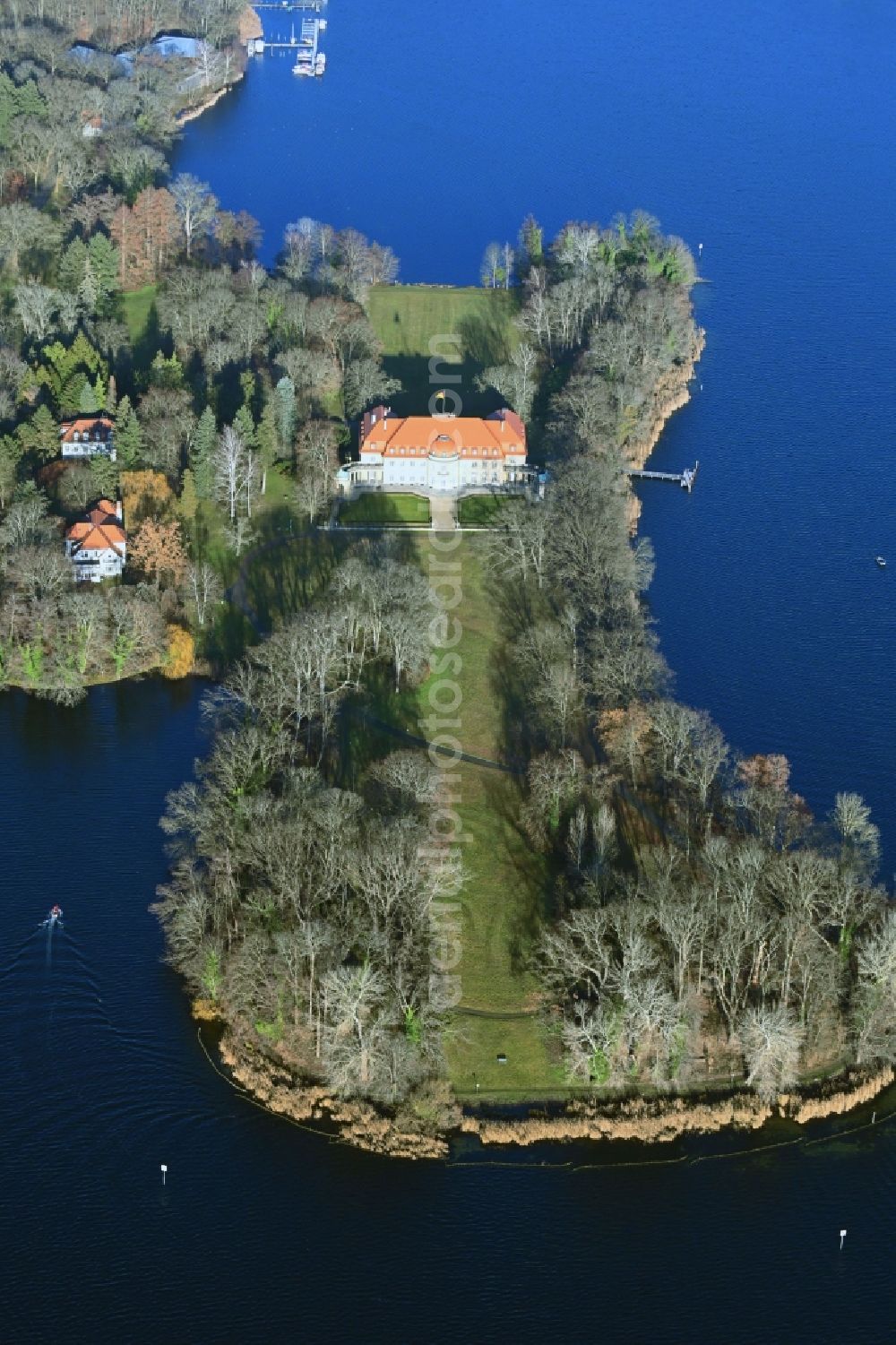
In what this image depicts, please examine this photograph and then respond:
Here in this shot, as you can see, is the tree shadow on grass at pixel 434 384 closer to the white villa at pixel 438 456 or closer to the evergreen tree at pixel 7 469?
the white villa at pixel 438 456

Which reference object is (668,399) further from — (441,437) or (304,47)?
(304,47)

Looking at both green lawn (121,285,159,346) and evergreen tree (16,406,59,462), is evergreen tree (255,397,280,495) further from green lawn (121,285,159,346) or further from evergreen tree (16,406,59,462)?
green lawn (121,285,159,346)

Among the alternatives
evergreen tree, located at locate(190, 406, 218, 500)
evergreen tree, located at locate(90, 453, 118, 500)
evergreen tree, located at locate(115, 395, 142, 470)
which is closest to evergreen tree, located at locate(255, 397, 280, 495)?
evergreen tree, located at locate(190, 406, 218, 500)

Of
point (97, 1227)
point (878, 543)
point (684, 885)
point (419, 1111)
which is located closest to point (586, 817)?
point (684, 885)

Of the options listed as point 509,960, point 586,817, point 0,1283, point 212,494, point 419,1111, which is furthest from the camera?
point 212,494

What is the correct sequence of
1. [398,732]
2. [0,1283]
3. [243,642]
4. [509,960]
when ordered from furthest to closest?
[243,642] → [398,732] → [509,960] → [0,1283]

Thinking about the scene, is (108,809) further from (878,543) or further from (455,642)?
(878,543)

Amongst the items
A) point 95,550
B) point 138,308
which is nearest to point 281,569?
point 95,550
